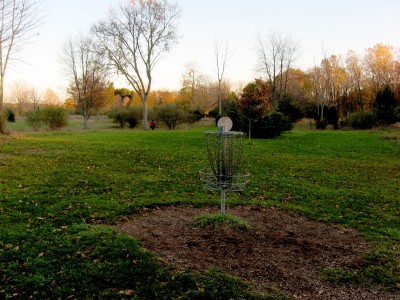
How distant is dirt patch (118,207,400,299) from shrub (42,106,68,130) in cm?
2548

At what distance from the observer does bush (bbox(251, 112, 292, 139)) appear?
881 inches

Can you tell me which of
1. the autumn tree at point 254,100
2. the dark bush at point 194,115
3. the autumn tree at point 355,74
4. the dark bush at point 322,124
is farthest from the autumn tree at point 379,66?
the autumn tree at point 254,100

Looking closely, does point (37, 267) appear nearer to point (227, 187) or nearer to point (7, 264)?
point (7, 264)

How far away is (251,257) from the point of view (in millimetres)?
4773

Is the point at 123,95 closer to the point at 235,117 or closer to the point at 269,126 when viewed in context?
the point at 235,117

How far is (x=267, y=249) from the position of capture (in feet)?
16.7

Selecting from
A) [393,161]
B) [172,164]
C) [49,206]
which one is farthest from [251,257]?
[393,161]

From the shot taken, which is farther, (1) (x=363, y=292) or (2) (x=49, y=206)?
(2) (x=49, y=206)

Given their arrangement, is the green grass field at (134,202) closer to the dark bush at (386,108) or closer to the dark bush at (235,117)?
the dark bush at (235,117)

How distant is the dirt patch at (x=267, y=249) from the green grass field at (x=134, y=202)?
0.28m

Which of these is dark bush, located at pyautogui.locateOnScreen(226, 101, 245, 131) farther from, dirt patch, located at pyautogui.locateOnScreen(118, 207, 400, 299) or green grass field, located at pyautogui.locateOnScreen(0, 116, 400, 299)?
dirt patch, located at pyautogui.locateOnScreen(118, 207, 400, 299)

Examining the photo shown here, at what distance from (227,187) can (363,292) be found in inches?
99.9

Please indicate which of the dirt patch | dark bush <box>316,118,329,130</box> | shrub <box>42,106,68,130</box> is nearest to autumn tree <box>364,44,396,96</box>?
dark bush <box>316,118,329,130</box>

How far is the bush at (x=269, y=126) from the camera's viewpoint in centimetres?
2238
